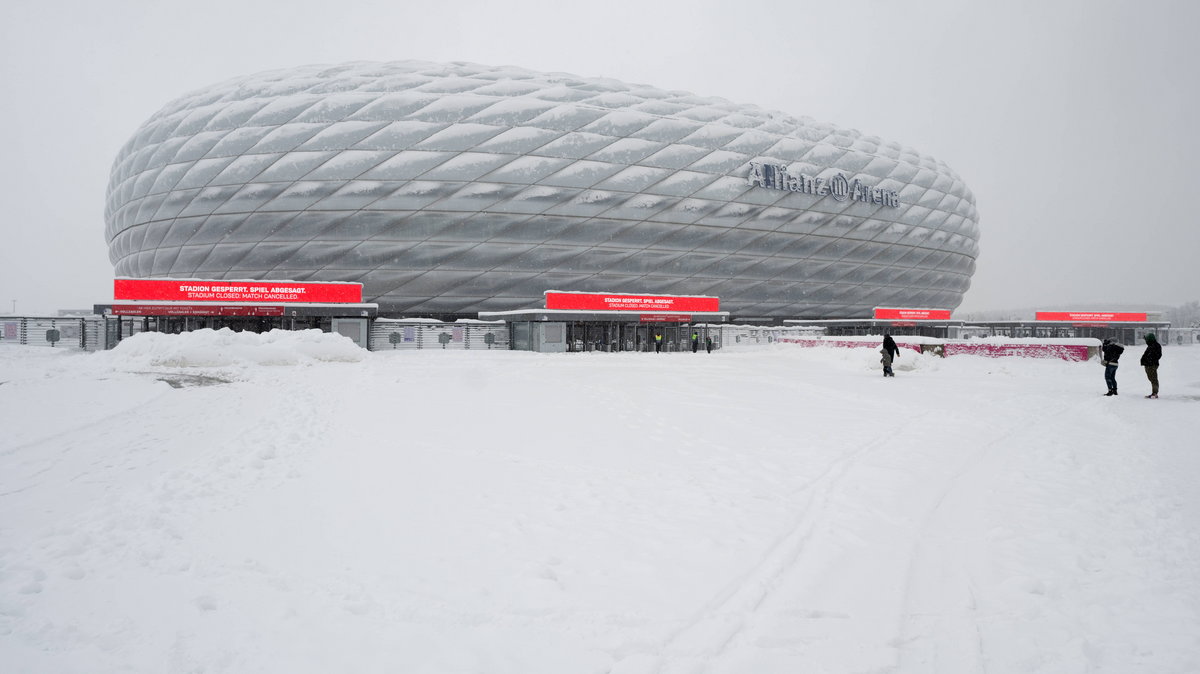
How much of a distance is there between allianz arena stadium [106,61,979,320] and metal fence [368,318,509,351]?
227cm

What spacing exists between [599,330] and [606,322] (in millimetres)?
651

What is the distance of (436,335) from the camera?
3912 centimetres

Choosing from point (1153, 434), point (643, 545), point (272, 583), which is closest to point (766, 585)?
point (643, 545)

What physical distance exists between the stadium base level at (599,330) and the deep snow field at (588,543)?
24.3m

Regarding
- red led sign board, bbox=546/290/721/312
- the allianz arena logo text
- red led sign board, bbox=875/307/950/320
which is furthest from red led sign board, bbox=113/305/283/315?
red led sign board, bbox=875/307/950/320

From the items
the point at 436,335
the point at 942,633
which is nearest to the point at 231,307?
the point at 436,335

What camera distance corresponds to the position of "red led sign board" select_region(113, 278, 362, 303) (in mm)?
28734

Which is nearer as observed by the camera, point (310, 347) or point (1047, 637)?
point (1047, 637)

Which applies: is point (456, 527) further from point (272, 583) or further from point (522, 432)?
point (522, 432)

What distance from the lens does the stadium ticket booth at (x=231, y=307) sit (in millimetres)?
28797

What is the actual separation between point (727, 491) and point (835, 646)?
8.56ft

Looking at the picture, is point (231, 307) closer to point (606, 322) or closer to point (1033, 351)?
point (606, 322)

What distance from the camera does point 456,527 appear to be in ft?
15.1

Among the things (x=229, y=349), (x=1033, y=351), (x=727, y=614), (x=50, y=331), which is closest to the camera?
(x=727, y=614)
